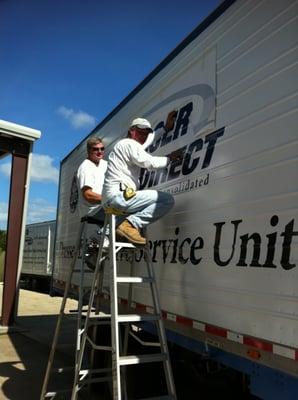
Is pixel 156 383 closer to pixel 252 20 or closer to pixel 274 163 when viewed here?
pixel 274 163

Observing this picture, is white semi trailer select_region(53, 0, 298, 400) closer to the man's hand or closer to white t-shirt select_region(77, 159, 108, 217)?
the man's hand

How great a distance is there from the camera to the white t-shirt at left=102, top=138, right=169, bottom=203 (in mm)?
4102

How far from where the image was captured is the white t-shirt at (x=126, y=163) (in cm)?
410

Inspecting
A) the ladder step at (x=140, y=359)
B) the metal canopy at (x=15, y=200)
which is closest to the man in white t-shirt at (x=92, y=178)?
the ladder step at (x=140, y=359)

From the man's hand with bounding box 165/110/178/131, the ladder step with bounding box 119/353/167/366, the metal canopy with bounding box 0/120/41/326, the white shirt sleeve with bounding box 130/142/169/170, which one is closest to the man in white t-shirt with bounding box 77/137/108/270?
the white shirt sleeve with bounding box 130/142/169/170

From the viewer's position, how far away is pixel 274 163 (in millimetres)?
3014

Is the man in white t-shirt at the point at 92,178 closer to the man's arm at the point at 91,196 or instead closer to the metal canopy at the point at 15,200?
the man's arm at the point at 91,196

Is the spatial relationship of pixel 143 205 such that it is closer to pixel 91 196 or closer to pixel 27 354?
pixel 91 196

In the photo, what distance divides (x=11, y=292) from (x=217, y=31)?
25.1ft

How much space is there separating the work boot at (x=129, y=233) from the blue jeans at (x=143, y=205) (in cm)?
5

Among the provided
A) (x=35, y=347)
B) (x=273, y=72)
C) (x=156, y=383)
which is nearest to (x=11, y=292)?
(x=35, y=347)

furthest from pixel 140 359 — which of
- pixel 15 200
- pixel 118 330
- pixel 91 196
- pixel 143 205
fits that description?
pixel 15 200

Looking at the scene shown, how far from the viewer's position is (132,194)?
4031 mm

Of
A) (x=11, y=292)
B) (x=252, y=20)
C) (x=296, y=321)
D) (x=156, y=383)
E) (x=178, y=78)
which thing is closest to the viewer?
(x=296, y=321)
